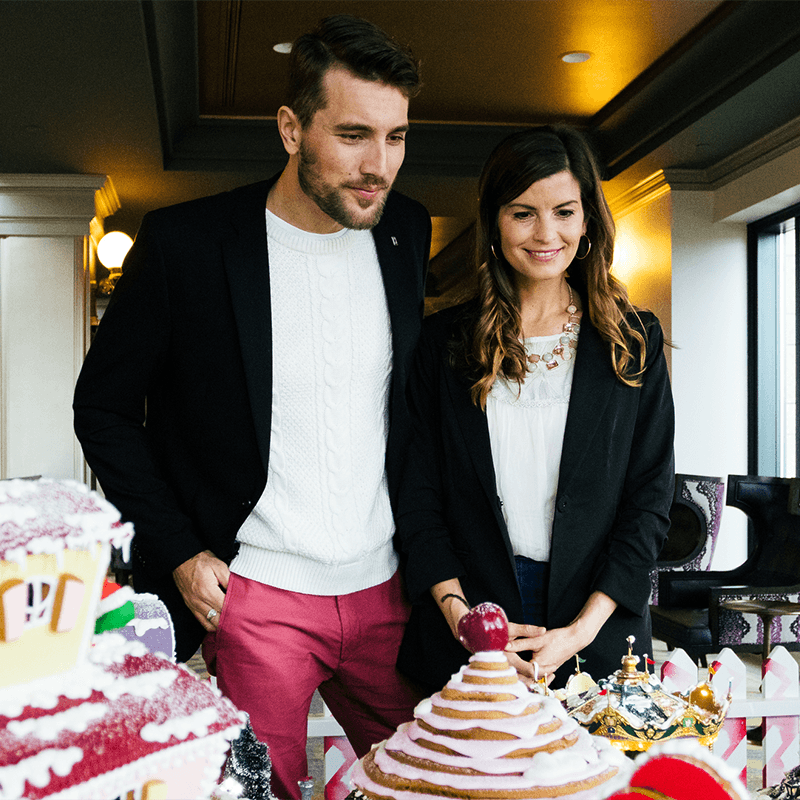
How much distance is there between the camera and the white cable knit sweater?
1.31 m

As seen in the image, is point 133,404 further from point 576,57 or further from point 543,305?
point 576,57

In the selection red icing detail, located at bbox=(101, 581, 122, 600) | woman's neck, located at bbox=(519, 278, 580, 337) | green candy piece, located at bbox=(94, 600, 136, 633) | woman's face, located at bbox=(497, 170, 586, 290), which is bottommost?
green candy piece, located at bbox=(94, 600, 136, 633)

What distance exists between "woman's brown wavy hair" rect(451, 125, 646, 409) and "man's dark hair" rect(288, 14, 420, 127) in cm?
21

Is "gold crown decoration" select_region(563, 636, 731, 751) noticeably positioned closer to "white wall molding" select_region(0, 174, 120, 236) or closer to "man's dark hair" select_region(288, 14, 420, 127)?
"man's dark hair" select_region(288, 14, 420, 127)

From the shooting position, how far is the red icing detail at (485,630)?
0.66 metres

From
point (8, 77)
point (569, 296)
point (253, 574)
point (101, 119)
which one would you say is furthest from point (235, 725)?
point (101, 119)

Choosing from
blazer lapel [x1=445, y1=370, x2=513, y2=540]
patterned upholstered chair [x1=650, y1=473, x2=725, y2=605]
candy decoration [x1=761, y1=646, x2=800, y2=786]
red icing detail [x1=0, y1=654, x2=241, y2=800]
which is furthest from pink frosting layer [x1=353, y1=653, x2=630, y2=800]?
patterned upholstered chair [x1=650, y1=473, x2=725, y2=605]

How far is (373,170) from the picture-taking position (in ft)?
4.28

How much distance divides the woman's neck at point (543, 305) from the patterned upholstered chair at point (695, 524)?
12.9ft

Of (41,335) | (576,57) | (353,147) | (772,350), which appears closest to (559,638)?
(353,147)

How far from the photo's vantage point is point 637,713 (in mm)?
970

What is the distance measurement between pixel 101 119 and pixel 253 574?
5111mm

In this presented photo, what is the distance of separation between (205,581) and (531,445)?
1.75 feet

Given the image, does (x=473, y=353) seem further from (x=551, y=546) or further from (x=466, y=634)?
(x=466, y=634)
